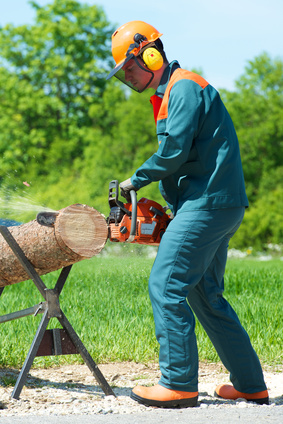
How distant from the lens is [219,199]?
10.6ft

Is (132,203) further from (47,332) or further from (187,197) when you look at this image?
(47,332)

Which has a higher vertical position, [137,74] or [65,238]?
[137,74]

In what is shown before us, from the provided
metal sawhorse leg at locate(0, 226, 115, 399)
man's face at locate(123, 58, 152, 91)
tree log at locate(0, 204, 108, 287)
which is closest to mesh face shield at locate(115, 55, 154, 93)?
man's face at locate(123, 58, 152, 91)

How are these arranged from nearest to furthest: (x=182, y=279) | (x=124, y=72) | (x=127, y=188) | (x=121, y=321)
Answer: (x=182, y=279), (x=127, y=188), (x=124, y=72), (x=121, y=321)

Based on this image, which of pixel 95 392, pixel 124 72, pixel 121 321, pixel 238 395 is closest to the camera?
pixel 124 72

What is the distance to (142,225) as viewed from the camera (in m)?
3.32

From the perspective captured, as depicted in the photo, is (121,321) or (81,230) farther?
(121,321)

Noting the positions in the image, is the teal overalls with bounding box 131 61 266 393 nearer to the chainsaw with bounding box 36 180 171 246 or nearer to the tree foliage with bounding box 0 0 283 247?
the chainsaw with bounding box 36 180 171 246

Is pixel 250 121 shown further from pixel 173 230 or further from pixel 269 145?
pixel 173 230

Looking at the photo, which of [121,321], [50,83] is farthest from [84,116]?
[121,321]

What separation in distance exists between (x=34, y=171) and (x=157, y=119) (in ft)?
77.6

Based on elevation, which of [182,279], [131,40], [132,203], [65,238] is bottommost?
[182,279]

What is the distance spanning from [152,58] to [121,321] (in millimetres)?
2516

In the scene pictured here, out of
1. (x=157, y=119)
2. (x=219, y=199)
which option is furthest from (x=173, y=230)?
(x=157, y=119)
